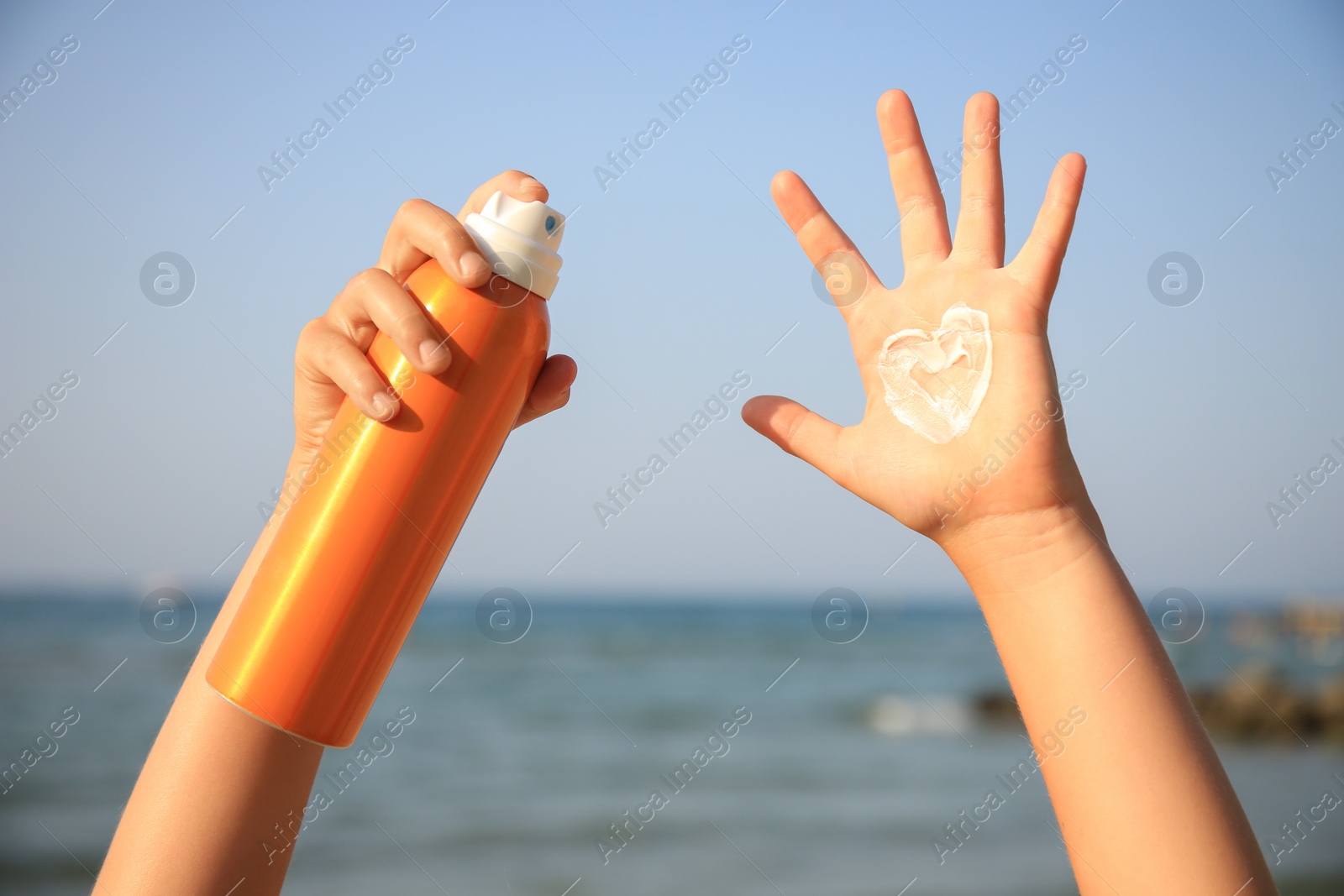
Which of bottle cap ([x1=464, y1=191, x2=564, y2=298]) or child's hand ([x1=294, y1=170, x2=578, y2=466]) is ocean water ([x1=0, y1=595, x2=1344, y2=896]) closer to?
child's hand ([x1=294, y1=170, x2=578, y2=466])

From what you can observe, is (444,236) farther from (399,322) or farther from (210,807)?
(210,807)

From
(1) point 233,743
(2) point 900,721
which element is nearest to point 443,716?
(2) point 900,721

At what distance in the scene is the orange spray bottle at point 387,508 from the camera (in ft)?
4.62

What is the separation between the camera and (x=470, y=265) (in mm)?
1379

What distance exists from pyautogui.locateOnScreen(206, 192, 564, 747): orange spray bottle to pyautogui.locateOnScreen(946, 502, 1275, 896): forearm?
2.69ft

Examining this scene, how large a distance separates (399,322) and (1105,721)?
1170mm

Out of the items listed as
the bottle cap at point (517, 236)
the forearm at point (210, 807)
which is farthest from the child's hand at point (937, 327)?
the forearm at point (210, 807)

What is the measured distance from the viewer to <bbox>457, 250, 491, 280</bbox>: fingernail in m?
1.38

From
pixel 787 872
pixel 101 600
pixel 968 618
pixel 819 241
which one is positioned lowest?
pixel 968 618

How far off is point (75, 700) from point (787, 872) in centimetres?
1134

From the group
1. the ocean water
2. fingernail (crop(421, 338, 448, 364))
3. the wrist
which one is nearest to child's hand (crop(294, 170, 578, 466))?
fingernail (crop(421, 338, 448, 364))

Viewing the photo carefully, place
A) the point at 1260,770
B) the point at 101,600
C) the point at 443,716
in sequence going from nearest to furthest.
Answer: the point at 1260,770 < the point at 443,716 < the point at 101,600

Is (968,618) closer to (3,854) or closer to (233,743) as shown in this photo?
(3,854)

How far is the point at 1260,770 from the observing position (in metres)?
9.70
